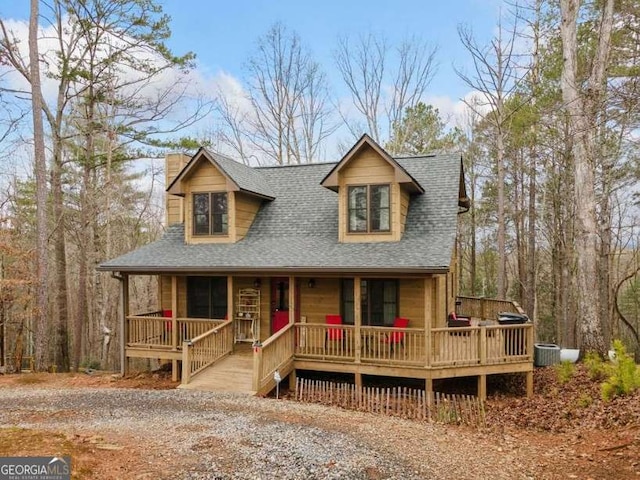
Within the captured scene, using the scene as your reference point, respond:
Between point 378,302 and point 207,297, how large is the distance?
562cm

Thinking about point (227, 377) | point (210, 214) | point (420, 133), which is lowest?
point (227, 377)

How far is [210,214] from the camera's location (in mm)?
14305

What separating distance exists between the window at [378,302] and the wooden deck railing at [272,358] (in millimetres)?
2144

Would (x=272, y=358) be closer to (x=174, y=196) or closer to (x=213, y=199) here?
(x=213, y=199)

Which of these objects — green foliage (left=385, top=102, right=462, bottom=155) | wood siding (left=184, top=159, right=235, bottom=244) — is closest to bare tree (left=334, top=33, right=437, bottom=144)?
green foliage (left=385, top=102, right=462, bottom=155)

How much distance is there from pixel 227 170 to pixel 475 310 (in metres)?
11.7

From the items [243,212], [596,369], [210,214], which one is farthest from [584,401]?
[210,214]

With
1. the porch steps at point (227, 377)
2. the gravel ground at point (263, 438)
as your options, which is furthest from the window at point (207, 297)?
the gravel ground at point (263, 438)

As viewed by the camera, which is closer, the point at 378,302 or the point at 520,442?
the point at 520,442

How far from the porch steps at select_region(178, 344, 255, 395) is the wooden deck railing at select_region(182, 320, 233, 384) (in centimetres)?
17

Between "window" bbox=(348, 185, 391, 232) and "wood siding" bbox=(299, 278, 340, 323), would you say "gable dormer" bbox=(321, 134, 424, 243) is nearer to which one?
"window" bbox=(348, 185, 391, 232)

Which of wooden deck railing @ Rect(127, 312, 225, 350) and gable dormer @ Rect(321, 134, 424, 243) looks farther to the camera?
wooden deck railing @ Rect(127, 312, 225, 350)

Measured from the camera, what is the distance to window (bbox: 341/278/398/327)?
495 inches

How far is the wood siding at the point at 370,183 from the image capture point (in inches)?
491
